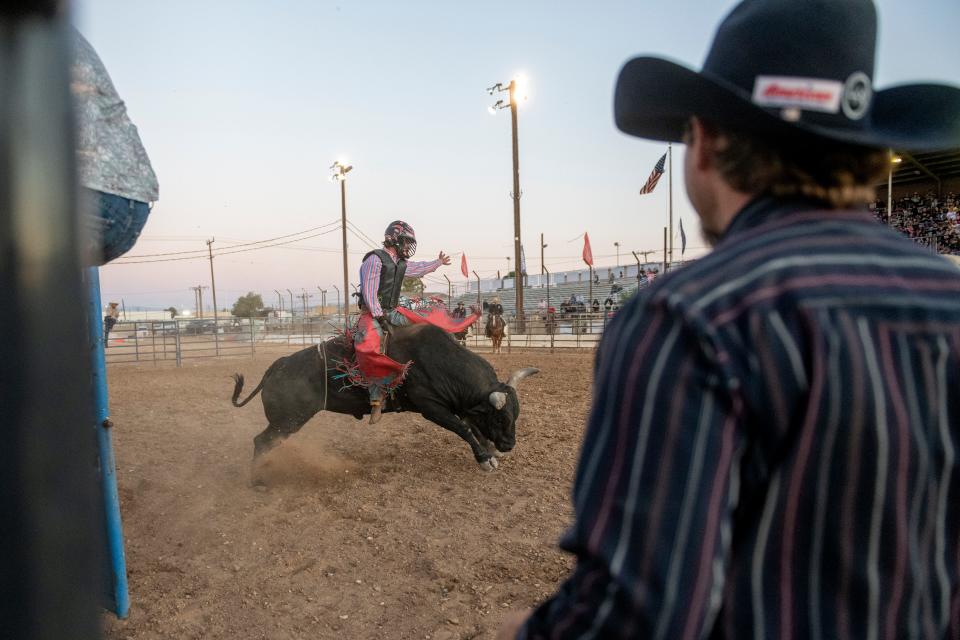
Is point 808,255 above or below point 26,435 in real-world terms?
above

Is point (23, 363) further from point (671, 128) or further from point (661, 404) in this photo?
point (671, 128)

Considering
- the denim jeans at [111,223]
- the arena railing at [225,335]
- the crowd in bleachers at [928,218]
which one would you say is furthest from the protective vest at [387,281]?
the crowd in bleachers at [928,218]

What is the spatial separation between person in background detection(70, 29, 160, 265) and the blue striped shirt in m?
1.30

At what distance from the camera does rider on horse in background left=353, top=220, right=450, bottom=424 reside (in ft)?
17.5

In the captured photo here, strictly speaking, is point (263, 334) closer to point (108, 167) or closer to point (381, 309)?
point (381, 309)

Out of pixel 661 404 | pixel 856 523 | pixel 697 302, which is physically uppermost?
pixel 697 302

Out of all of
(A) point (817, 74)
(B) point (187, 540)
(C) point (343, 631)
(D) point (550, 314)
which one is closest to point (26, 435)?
(A) point (817, 74)

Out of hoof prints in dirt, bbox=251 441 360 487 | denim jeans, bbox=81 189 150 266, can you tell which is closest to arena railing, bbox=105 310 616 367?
hoof prints in dirt, bbox=251 441 360 487

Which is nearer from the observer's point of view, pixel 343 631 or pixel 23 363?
pixel 23 363

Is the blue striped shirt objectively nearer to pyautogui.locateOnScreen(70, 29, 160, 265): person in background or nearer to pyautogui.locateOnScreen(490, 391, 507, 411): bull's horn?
pyautogui.locateOnScreen(70, 29, 160, 265): person in background

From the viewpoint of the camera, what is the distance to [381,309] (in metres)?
5.52

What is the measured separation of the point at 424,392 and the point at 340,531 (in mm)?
1746

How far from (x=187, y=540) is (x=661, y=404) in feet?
13.4

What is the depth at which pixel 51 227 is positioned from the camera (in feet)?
1.70
